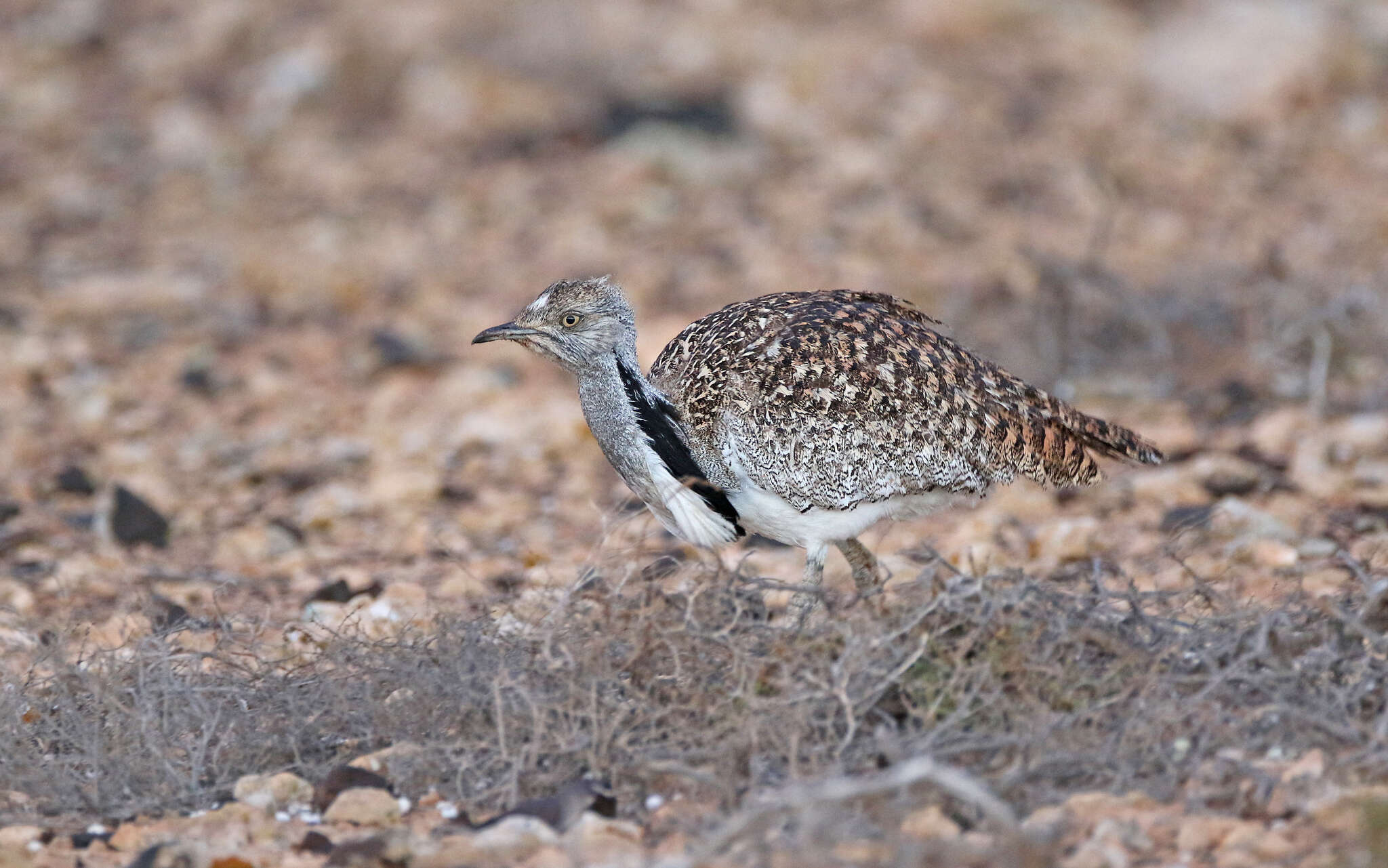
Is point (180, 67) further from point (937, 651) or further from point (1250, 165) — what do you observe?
point (937, 651)

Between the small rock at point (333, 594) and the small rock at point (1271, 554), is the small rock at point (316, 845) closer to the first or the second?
the small rock at point (333, 594)

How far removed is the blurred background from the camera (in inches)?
260

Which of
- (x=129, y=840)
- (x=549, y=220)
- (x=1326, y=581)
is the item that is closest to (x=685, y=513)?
(x=129, y=840)

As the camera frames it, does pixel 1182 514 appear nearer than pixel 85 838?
No

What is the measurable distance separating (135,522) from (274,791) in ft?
8.94

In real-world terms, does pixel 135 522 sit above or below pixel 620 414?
below

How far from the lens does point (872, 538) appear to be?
5.70 m

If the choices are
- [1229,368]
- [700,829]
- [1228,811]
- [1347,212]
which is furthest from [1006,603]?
[1347,212]

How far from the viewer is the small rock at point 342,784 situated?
3381mm

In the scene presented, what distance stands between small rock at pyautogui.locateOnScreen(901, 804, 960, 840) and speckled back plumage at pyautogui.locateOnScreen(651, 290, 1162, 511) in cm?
132

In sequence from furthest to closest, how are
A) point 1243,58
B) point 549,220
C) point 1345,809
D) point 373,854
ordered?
1. point 1243,58
2. point 549,220
3. point 373,854
4. point 1345,809

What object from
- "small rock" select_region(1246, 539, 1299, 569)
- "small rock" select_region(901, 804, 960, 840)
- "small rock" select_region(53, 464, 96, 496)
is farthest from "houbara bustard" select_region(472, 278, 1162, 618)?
"small rock" select_region(53, 464, 96, 496)

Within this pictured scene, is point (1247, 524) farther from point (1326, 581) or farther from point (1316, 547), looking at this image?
point (1326, 581)

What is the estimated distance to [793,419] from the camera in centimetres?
427
